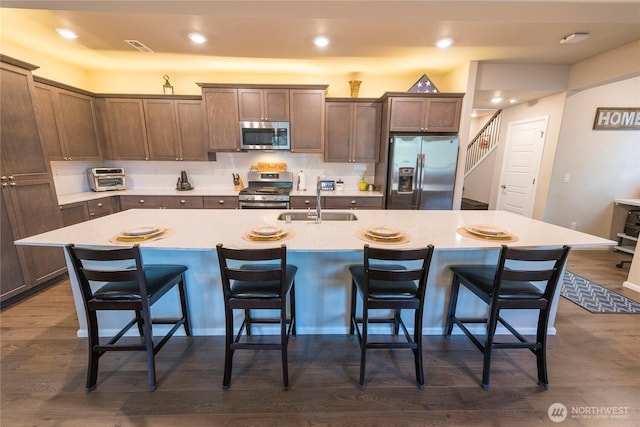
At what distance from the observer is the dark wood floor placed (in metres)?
1.45

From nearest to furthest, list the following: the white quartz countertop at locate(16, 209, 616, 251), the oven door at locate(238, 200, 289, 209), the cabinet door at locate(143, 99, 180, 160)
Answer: the white quartz countertop at locate(16, 209, 616, 251), the oven door at locate(238, 200, 289, 209), the cabinet door at locate(143, 99, 180, 160)

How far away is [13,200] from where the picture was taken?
2.44 m

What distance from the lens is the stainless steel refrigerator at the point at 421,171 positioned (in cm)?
354

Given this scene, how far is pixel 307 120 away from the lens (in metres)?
3.84

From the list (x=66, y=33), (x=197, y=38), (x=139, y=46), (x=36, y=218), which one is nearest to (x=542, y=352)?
(x=197, y=38)

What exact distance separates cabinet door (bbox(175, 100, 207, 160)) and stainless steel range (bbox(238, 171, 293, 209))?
841mm

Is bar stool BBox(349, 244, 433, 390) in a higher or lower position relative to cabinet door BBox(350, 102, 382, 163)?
lower

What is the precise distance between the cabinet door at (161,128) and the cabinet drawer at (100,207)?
0.87 metres

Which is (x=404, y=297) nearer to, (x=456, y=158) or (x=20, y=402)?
(x=20, y=402)

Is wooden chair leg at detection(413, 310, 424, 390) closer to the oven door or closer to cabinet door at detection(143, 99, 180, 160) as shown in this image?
the oven door

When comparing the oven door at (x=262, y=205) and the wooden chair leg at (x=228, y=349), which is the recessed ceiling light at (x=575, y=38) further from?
the wooden chair leg at (x=228, y=349)

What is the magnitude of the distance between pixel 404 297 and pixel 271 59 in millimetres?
3384

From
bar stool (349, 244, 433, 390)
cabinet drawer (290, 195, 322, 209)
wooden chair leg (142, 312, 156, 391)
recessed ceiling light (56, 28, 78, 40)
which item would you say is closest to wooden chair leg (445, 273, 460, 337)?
bar stool (349, 244, 433, 390)

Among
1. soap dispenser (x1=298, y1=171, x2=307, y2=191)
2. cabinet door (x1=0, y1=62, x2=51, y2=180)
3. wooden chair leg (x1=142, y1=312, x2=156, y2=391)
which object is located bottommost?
wooden chair leg (x1=142, y1=312, x2=156, y2=391)
